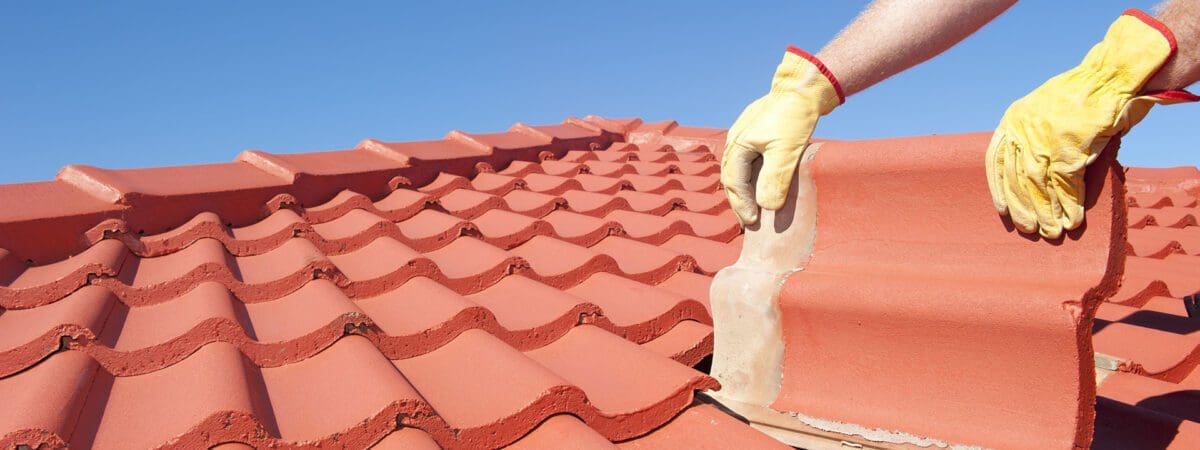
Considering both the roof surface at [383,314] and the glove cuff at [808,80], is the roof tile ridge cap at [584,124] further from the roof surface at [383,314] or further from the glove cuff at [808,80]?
the glove cuff at [808,80]

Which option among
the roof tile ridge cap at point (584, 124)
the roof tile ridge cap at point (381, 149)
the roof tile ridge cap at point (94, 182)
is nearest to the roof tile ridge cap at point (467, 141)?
the roof tile ridge cap at point (381, 149)

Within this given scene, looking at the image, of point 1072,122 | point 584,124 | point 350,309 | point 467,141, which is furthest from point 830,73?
point 584,124

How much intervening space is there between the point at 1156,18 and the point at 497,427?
144cm

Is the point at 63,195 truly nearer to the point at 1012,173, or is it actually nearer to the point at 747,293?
the point at 747,293

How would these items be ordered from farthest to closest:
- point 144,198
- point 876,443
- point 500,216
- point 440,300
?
point 500,216, point 144,198, point 440,300, point 876,443

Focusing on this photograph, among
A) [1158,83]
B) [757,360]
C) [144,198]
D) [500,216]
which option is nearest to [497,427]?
[757,360]

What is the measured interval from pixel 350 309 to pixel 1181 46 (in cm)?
181

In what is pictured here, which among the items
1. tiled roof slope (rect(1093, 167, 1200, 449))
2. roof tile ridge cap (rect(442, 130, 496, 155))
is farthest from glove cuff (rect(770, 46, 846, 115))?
roof tile ridge cap (rect(442, 130, 496, 155))

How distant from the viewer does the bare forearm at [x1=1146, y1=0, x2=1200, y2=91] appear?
150cm

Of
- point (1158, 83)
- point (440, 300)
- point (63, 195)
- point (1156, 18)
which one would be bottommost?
point (440, 300)

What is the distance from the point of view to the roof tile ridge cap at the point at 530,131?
5.63 m

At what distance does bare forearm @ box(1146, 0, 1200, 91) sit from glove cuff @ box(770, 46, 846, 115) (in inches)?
26.4

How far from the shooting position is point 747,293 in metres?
2.08

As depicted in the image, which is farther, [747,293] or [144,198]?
Answer: [144,198]
